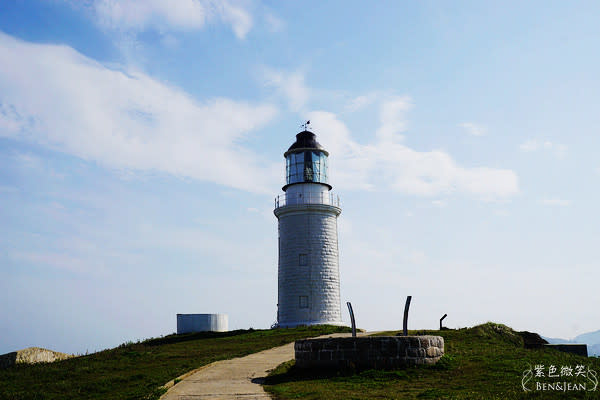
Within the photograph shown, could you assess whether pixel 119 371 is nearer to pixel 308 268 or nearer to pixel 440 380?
pixel 440 380

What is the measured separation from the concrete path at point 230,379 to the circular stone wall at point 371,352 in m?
1.60

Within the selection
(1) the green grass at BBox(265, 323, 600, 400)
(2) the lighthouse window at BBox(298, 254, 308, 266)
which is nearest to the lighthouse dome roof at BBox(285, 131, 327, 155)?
(2) the lighthouse window at BBox(298, 254, 308, 266)

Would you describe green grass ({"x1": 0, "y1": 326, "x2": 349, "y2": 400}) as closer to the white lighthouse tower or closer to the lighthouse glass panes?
the white lighthouse tower

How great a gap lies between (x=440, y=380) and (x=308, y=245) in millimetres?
22031

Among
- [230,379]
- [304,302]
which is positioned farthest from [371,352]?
[304,302]

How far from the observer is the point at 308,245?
35.2 metres

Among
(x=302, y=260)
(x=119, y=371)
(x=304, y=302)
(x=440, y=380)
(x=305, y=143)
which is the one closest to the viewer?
(x=440, y=380)

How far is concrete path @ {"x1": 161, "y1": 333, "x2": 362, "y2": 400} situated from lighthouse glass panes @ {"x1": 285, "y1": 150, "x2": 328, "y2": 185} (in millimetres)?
18045

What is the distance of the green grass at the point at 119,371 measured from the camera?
1477 centimetres

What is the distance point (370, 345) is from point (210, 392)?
485 centimetres

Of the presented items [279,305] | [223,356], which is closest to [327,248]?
[279,305]

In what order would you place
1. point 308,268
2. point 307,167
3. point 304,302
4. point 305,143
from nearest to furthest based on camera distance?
point 304,302 < point 308,268 < point 307,167 < point 305,143

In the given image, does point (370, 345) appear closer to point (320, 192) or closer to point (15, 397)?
point (15, 397)

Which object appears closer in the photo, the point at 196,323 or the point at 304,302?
the point at 304,302
